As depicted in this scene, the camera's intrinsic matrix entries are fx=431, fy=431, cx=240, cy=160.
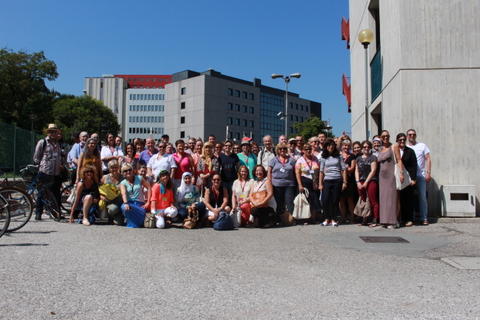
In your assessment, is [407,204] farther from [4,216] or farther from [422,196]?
[4,216]

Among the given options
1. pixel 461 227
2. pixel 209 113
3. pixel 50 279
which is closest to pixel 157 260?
pixel 50 279

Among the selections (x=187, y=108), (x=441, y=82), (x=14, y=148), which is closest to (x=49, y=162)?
(x=14, y=148)

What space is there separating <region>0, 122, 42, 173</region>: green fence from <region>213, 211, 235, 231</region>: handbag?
705 centimetres

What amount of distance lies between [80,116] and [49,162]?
67870mm

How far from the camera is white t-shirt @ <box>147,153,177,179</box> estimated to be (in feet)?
31.7

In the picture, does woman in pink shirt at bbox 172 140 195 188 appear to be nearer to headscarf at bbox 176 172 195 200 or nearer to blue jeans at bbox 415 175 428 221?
headscarf at bbox 176 172 195 200

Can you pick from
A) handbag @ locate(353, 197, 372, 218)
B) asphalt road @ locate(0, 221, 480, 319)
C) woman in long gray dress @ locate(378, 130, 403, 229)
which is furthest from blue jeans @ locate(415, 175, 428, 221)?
asphalt road @ locate(0, 221, 480, 319)

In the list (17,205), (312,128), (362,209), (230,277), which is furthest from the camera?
(312,128)

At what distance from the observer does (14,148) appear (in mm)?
13273

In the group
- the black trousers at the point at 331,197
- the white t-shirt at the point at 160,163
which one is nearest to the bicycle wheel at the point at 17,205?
the white t-shirt at the point at 160,163

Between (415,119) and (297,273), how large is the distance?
7284mm

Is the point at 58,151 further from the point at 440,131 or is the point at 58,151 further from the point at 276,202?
the point at 440,131

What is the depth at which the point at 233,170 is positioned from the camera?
9.77 metres

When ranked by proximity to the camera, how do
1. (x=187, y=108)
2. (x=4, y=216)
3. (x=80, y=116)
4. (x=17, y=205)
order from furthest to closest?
(x=187, y=108) → (x=80, y=116) → (x=17, y=205) → (x=4, y=216)
